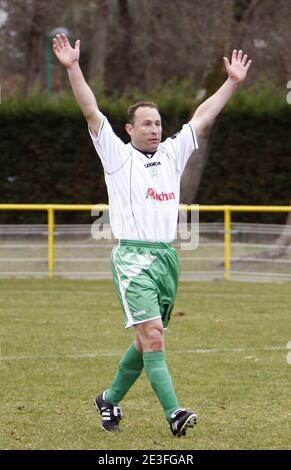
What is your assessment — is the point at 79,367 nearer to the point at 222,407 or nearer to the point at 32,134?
the point at 222,407

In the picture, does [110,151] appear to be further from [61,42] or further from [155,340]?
[155,340]

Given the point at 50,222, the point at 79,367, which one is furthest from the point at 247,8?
the point at 79,367

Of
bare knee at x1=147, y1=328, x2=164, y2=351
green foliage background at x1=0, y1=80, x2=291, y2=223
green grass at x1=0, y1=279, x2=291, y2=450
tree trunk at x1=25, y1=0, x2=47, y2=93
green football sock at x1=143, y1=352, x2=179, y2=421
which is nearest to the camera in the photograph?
green football sock at x1=143, y1=352, x2=179, y2=421

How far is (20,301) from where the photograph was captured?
15602 millimetres

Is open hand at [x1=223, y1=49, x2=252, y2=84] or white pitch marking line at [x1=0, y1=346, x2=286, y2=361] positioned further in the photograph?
white pitch marking line at [x1=0, y1=346, x2=286, y2=361]

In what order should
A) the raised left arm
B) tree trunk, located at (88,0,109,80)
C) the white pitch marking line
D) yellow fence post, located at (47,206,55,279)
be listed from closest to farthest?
the raised left arm → the white pitch marking line → yellow fence post, located at (47,206,55,279) → tree trunk, located at (88,0,109,80)

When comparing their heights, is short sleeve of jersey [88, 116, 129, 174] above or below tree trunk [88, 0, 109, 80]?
below

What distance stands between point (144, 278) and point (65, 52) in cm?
161

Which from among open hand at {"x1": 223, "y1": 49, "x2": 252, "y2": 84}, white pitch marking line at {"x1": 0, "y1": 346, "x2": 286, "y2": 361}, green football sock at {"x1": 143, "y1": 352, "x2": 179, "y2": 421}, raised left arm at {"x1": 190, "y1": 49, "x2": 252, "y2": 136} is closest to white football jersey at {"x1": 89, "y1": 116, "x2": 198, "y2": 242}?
raised left arm at {"x1": 190, "y1": 49, "x2": 252, "y2": 136}

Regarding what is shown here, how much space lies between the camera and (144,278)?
7055 mm

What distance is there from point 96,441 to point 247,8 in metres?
17.8

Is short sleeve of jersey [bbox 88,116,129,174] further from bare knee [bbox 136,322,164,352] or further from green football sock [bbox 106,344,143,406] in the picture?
green football sock [bbox 106,344,143,406]

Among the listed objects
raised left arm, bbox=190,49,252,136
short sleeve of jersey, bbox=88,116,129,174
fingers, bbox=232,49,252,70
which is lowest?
short sleeve of jersey, bbox=88,116,129,174

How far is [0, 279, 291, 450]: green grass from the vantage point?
7.07 m
